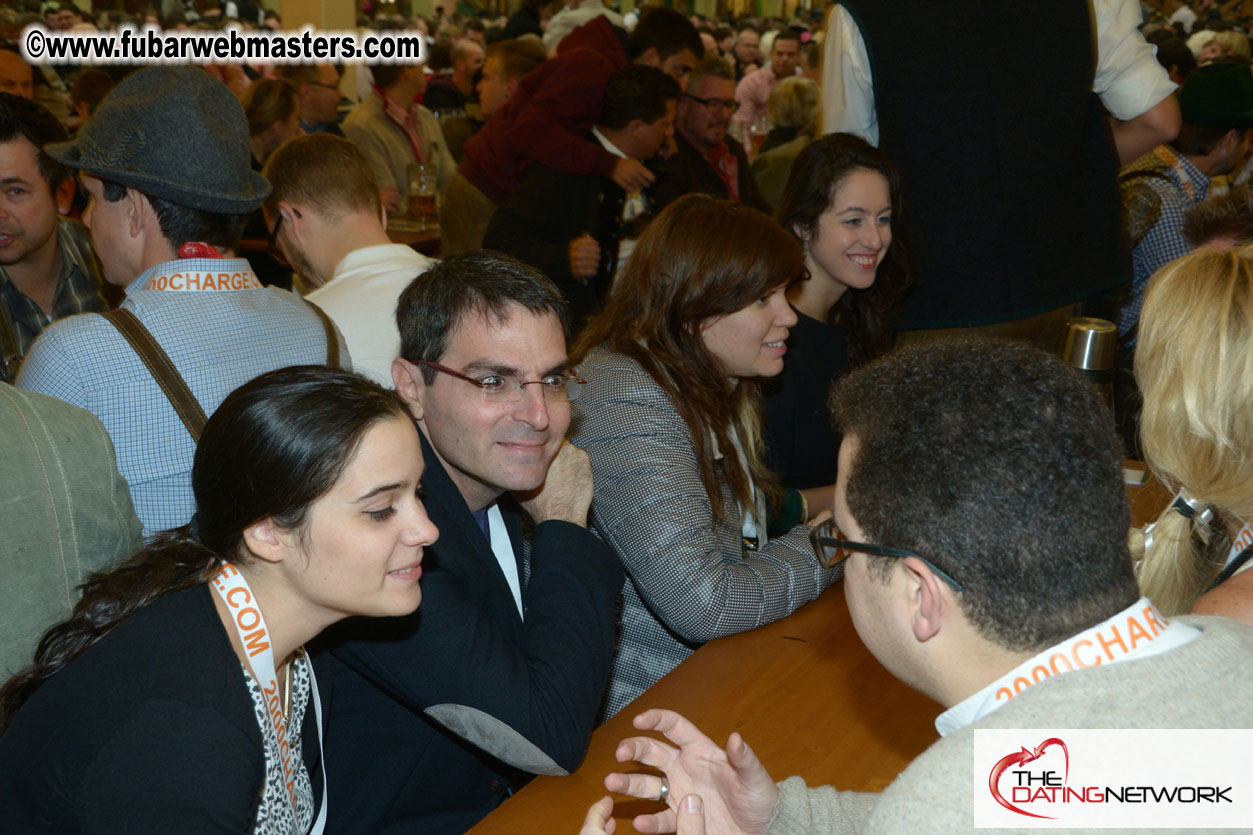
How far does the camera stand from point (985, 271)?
2678 millimetres

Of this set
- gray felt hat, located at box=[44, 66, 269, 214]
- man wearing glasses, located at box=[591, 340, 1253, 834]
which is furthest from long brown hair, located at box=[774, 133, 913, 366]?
man wearing glasses, located at box=[591, 340, 1253, 834]

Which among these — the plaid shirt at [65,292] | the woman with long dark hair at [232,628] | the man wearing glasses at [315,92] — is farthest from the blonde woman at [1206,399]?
the man wearing glasses at [315,92]

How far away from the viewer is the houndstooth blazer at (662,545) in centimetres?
182

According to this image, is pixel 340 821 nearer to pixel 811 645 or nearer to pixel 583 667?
pixel 583 667

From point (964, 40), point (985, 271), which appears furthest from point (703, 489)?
point (964, 40)

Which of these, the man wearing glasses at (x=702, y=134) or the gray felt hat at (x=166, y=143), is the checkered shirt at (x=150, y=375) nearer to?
the gray felt hat at (x=166, y=143)

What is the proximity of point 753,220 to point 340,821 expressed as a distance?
1.43 meters

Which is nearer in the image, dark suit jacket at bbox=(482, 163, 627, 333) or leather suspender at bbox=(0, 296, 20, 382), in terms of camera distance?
leather suspender at bbox=(0, 296, 20, 382)

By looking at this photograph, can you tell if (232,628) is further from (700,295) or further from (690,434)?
(700,295)

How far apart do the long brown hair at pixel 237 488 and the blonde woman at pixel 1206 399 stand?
1.06m

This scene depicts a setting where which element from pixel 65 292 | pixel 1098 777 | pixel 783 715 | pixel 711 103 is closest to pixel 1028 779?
pixel 1098 777

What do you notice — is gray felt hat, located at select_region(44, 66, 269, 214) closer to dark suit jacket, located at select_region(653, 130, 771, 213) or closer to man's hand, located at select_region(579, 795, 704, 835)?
man's hand, located at select_region(579, 795, 704, 835)

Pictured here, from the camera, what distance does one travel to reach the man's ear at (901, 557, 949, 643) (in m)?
0.96

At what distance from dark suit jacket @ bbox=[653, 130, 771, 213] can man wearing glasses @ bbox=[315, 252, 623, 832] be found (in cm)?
262
